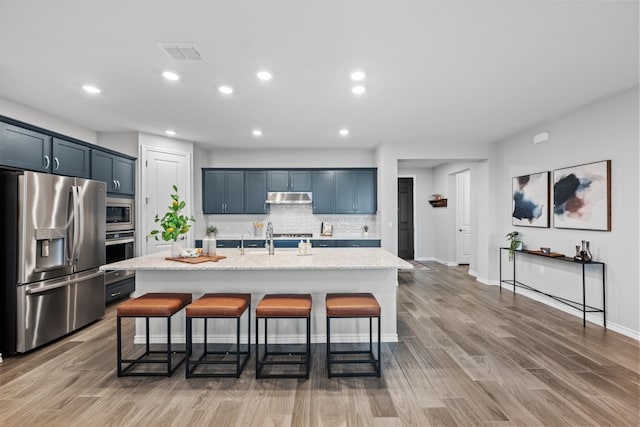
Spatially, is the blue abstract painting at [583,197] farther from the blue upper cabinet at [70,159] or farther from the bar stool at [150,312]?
the blue upper cabinet at [70,159]

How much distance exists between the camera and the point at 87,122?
4574 millimetres

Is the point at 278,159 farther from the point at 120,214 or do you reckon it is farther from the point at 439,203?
the point at 439,203

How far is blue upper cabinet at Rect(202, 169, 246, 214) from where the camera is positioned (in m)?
6.23

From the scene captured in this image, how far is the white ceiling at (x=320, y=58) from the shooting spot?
2049mm

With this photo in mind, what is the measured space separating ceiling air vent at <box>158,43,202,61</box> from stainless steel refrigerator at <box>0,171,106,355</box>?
6.05 feet

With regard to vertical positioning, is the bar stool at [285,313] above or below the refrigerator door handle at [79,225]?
below

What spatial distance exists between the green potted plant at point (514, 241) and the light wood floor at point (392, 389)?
168cm

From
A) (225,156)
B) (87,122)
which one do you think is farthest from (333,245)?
(87,122)

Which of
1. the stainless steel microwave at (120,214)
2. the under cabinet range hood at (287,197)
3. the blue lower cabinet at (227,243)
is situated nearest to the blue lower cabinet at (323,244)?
the under cabinet range hood at (287,197)

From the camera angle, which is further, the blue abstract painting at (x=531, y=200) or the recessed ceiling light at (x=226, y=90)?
the blue abstract painting at (x=531, y=200)

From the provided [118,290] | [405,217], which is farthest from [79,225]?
[405,217]

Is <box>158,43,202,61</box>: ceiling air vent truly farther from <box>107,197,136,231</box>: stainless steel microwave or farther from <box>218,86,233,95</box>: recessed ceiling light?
<box>107,197,136,231</box>: stainless steel microwave

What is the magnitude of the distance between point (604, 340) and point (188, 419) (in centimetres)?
396

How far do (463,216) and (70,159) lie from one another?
773 centimetres
